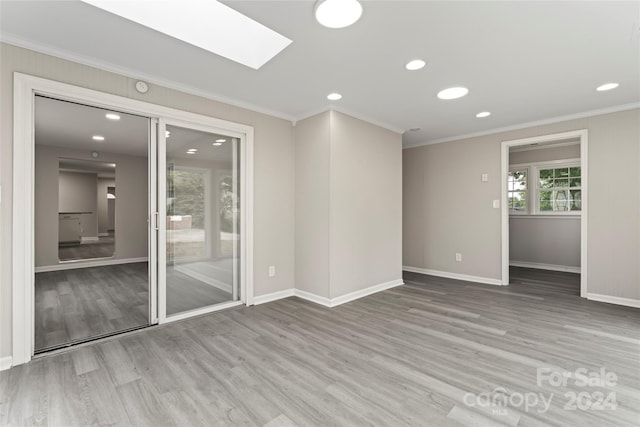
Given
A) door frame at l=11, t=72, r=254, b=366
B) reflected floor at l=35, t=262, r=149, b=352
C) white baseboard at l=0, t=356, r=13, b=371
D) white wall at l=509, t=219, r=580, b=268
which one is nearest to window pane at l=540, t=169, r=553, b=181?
white wall at l=509, t=219, r=580, b=268

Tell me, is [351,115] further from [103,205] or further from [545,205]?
[103,205]

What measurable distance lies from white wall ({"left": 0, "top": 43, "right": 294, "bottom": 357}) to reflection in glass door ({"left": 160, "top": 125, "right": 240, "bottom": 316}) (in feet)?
0.89

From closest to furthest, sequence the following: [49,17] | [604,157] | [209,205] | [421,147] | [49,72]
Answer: [49,17] → [49,72] → [209,205] → [604,157] → [421,147]

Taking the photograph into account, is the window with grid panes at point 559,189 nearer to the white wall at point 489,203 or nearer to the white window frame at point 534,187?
the white window frame at point 534,187

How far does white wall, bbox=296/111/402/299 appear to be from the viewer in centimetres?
358

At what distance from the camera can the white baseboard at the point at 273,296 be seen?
11.9 ft

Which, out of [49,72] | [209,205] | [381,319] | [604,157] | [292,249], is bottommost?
[381,319]

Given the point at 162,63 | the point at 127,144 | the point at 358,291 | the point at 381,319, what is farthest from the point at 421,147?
the point at 127,144

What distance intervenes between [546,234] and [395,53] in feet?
18.2

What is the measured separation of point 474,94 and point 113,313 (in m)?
4.72

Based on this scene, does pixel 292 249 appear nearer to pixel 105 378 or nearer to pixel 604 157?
pixel 105 378

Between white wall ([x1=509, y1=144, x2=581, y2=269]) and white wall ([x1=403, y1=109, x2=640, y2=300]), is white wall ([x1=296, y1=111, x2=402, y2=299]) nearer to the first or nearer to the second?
white wall ([x1=403, y1=109, x2=640, y2=300])

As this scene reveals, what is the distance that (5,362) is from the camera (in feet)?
6.89

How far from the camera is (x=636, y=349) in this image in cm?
239
